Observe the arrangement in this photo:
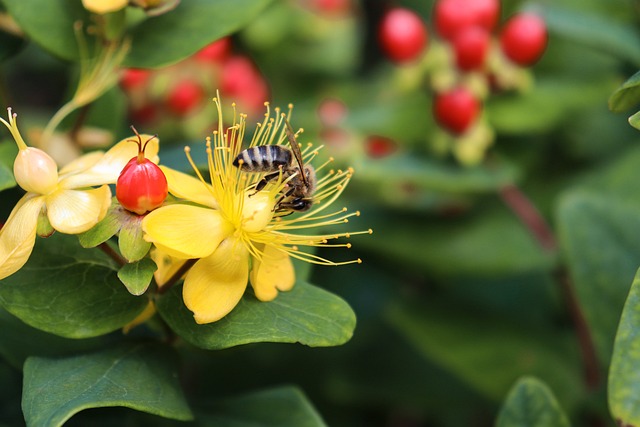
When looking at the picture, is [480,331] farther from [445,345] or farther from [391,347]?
[391,347]

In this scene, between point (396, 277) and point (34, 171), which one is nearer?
point (34, 171)

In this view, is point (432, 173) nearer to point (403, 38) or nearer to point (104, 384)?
point (403, 38)

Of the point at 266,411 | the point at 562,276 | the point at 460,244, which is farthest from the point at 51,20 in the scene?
the point at 562,276

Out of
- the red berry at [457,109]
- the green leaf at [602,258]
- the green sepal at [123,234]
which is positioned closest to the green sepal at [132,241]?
the green sepal at [123,234]

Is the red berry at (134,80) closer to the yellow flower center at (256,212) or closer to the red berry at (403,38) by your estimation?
the red berry at (403,38)

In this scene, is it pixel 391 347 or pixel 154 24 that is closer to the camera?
pixel 154 24

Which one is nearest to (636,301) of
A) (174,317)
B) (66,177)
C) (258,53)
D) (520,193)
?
(174,317)

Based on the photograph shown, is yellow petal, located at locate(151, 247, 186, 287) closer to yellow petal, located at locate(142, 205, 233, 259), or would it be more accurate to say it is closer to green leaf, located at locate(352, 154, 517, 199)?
yellow petal, located at locate(142, 205, 233, 259)
